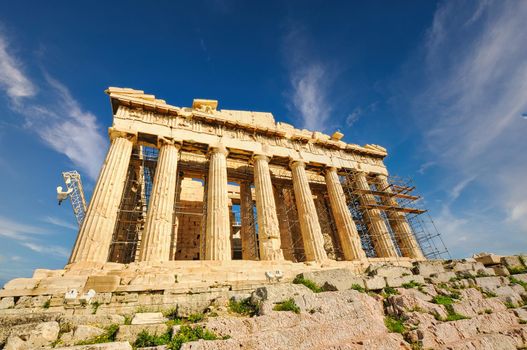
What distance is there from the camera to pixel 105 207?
1048 centimetres

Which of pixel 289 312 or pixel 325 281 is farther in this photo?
pixel 325 281

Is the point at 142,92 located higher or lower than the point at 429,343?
higher

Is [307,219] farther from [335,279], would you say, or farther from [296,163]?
[335,279]

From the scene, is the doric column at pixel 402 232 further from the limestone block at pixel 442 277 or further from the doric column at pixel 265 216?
the doric column at pixel 265 216

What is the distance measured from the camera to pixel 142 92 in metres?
14.2

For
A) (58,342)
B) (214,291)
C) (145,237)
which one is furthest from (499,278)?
(145,237)

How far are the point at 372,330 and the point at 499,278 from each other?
7485 mm

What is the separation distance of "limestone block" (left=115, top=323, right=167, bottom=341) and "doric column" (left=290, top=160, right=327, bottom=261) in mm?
9718

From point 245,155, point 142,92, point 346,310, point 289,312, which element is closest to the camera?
point 289,312

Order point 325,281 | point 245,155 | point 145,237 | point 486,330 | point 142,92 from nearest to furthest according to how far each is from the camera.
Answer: point 486,330
point 325,281
point 145,237
point 142,92
point 245,155

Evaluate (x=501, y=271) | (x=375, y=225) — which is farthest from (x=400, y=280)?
(x=375, y=225)

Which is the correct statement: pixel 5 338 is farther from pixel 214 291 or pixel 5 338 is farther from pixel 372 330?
pixel 372 330

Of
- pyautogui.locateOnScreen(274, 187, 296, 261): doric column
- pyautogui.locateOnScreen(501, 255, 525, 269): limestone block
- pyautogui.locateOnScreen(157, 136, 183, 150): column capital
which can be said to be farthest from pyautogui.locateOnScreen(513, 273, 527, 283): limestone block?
pyautogui.locateOnScreen(157, 136, 183, 150): column capital

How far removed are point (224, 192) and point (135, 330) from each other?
8.83 metres
